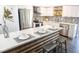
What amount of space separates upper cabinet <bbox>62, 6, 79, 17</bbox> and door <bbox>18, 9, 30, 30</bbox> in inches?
19.0

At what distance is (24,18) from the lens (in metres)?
1.43

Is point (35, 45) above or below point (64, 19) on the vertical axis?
below

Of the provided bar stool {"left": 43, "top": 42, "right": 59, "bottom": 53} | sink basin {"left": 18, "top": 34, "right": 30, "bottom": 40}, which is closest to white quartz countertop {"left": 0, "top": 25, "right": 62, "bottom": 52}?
sink basin {"left": 18, "top": 34, "right": 30, "bottom": 40}

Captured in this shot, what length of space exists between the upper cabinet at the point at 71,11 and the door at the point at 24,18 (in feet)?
1.58

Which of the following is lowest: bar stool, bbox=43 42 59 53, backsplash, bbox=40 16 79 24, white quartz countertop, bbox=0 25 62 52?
bar stool, bbox=43 42 59 53

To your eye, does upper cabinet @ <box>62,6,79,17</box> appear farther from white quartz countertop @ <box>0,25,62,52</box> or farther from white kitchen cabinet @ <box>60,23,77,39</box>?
white quartz countertop @ <box>0,25,62,52</box>

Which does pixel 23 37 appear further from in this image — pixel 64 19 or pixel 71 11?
pixel 71 11

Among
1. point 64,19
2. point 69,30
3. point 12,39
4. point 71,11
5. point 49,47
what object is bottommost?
point 49,47

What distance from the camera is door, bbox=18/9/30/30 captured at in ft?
4.59

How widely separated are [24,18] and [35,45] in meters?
0.40

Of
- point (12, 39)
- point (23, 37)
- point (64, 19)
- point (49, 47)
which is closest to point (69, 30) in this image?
point (64, 19)

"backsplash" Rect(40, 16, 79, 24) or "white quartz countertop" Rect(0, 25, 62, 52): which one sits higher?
"backsplash" Rect(40, 16, 79, 24)
